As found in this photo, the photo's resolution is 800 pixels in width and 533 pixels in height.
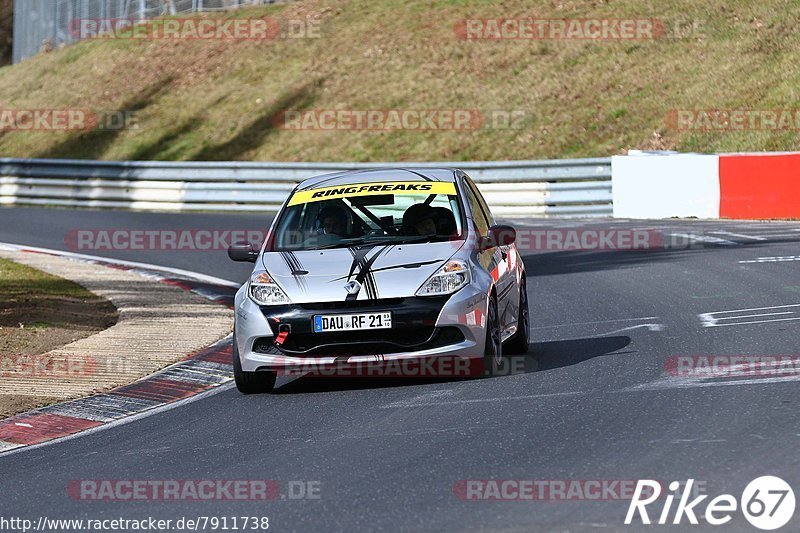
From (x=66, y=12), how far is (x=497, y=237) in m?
42.6

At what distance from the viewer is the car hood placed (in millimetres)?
9359

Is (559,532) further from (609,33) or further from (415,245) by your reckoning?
(609,33)

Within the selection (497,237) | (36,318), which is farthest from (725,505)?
(36,318)

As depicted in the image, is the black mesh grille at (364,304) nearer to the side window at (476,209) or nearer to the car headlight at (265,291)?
the car headlight at (265,291)

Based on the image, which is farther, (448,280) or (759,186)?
(759,186)

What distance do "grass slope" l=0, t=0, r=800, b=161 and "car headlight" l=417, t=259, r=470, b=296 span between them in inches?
759

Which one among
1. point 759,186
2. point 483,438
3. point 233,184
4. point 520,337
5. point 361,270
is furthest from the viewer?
point 233,184

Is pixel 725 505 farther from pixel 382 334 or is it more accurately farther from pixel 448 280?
pixel 448 280

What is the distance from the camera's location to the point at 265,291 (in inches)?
382

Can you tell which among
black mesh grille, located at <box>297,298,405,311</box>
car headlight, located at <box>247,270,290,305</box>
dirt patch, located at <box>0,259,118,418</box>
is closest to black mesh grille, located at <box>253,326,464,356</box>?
black mesh grille, located at <box>297,298,405,311</box>

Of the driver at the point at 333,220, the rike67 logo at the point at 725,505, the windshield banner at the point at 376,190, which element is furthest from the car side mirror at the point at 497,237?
the rike67 logo at the point at 725,505

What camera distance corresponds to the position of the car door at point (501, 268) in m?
10.2

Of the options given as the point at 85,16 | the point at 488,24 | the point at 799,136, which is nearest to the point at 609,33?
the point at 488,24

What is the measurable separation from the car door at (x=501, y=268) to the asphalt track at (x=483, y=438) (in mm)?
424
